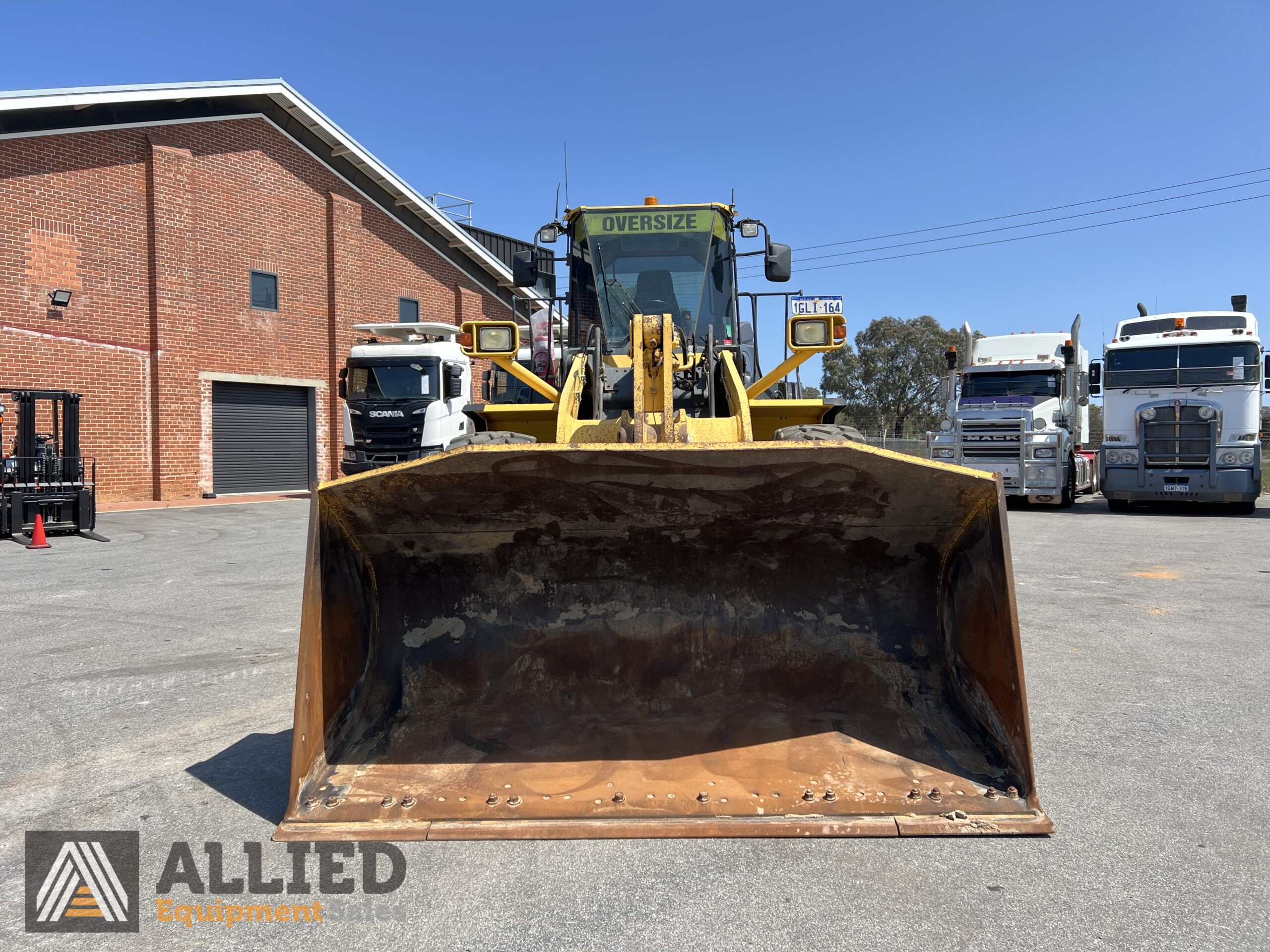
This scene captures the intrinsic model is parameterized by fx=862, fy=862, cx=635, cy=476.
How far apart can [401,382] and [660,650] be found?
13.8 m

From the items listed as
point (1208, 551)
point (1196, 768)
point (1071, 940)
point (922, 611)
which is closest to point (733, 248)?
point (922, 611)

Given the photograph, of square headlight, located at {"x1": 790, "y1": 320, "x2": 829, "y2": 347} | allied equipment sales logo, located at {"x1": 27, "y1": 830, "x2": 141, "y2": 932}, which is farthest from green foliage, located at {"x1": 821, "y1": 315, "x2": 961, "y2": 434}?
allied equipment sales logo, located at {"x1": 27, "y1": 830, "x2": 141, "y2": 932}

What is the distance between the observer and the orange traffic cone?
11.4 metres

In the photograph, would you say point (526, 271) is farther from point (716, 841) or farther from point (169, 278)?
point (169, 278)

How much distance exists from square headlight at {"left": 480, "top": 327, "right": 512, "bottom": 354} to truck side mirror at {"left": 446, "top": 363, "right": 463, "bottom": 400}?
11.2m

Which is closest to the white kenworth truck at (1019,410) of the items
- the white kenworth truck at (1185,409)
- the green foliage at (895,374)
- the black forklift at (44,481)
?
the white kenworth truck at (1185,409)

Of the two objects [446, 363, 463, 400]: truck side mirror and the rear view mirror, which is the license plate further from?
the rear view mirror

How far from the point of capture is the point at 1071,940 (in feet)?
7.94

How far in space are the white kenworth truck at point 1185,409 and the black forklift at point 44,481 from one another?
1730 centimetres

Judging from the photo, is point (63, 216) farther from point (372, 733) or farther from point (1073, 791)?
point (1073, 791)

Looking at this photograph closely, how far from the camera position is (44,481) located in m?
12.7

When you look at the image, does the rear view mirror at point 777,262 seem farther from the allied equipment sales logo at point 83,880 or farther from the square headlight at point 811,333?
the allied equipment sales logo at point 83,880

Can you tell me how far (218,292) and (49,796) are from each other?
18102mm

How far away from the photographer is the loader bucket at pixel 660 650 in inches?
124
